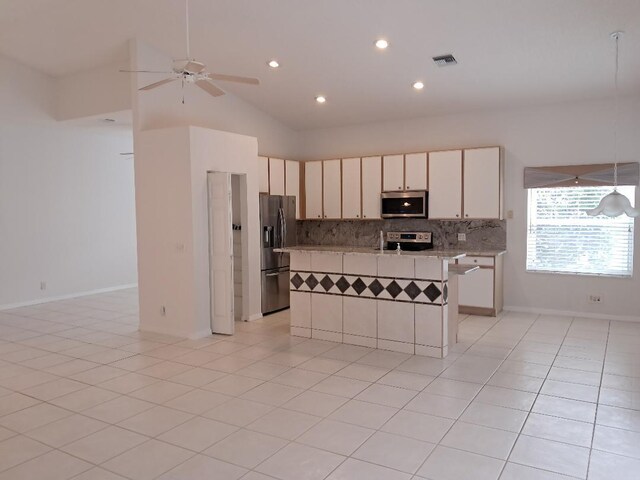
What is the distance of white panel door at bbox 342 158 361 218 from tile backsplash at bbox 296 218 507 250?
1.12 ft

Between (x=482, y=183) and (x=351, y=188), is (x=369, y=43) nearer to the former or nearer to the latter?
(x=482, y=183)

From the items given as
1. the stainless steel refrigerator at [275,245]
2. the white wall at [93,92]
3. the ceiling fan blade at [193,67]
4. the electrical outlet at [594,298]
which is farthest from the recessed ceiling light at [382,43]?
the electrical outlet at [594,298]

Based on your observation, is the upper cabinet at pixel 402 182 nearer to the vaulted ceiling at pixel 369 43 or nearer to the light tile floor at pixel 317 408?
the vaulted ceiling at pixel 369 43

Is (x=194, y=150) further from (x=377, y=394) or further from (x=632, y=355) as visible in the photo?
(x=632, y=355)

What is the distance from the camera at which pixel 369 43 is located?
5.36 metres

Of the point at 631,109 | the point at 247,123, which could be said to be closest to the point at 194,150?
the point at 247,123

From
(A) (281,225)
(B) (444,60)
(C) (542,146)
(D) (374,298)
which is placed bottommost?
(D) (374,298)

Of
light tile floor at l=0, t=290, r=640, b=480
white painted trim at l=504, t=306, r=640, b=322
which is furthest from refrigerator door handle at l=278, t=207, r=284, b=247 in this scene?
white painted trim at l=504, t=306, r=640, b=322

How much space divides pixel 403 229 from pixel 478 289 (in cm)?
160

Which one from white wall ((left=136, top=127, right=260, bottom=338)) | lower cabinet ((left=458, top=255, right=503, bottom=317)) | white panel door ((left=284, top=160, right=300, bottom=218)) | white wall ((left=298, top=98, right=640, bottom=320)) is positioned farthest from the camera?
white panel door ((left=284, top=160, right=300, bottom=218))

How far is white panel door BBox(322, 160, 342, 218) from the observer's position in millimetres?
7945

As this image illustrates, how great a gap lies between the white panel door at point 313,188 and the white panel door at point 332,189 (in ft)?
0.32

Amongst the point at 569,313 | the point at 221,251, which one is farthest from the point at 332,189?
the point at 569,313

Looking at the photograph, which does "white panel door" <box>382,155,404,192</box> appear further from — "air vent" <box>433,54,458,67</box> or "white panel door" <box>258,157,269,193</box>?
"air vent" <box>433,54,458,67</box>
